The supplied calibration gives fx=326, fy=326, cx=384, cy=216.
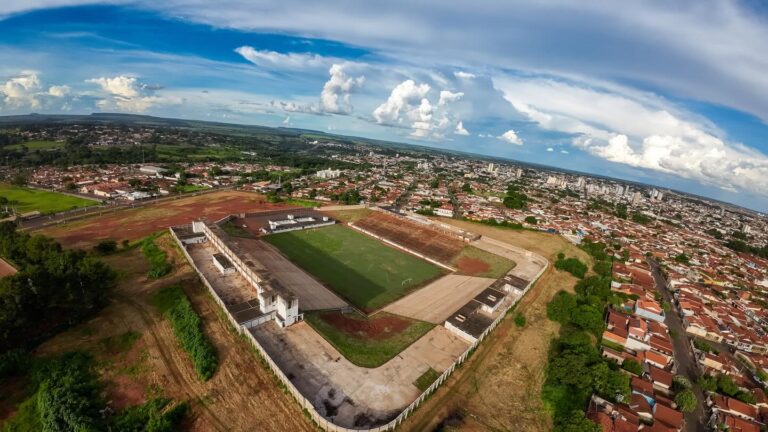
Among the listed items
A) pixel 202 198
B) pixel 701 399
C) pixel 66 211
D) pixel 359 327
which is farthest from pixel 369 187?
pixel 701 399

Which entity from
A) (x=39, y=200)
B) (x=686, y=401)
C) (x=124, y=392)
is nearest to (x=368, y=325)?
(x=124, y=392)

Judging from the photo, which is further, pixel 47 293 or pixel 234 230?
pixel 234 230

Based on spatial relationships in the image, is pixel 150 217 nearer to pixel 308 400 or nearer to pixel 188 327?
pixel 188 327

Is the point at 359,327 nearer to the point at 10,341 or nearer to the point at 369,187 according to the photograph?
the point at 10,341

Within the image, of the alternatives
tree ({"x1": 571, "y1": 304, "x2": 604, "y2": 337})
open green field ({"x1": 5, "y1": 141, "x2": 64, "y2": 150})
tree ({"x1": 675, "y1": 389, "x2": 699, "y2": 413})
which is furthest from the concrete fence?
open green field ({"x1": 5, "y1": 141, "x2": 64, "y2": 150})

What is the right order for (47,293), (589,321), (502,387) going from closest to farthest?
(47,293) → (502,387) → (589,321)
